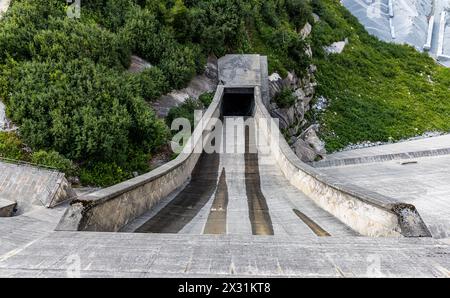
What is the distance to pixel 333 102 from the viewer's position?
25297 millimetres

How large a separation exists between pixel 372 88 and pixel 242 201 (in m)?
22.4

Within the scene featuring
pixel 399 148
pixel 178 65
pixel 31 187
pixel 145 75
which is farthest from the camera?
pixel 399 148

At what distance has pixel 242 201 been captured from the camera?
32.4 ft

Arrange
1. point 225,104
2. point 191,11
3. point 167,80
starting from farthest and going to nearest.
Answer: point 225,104
point 191,11
point 167,80

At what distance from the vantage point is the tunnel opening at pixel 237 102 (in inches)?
827

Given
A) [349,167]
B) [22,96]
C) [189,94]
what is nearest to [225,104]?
[189,94]

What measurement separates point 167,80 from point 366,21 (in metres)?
36.5

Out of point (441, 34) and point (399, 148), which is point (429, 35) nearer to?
point (441, 34)

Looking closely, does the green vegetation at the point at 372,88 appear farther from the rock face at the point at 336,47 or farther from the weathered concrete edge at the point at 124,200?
the weathered concrete edge at the point at 124,200

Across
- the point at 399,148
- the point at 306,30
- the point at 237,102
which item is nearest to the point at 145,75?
the point at 237,102

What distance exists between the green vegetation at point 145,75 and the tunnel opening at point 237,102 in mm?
2005

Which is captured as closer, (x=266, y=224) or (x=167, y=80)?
(x=266, y=224)

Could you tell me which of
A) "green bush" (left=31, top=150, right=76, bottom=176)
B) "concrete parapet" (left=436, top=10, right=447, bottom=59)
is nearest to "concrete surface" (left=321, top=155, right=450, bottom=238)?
"green bush" (left=31, top=150, right=76, bottom=176)

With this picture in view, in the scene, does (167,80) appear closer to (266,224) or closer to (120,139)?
(120,139)
